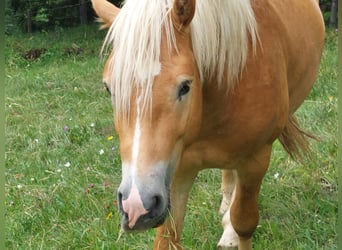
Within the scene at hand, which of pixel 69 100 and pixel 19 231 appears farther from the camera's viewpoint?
pixel 69 100

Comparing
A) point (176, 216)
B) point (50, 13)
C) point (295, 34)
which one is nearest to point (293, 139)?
point (295, 34)

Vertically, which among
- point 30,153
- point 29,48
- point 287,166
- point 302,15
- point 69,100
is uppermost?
point 302,15

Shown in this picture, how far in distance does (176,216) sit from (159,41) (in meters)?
1.08

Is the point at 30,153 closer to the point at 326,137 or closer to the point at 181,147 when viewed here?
the point at 326,137

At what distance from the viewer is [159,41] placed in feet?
5.46

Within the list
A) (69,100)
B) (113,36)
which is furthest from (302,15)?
(69,100)

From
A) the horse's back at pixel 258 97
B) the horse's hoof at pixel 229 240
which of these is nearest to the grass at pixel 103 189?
the horse's hoof at pixel 229 240

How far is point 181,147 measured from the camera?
5.73 feet

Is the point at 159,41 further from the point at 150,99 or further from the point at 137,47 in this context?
the point at 150,99

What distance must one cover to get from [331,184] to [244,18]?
1583 millimetres

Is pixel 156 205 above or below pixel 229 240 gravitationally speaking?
above

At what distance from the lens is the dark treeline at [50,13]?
512 inches

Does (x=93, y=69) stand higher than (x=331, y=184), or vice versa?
(x=331, y=184)

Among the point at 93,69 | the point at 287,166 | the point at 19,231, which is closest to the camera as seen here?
the point at 19,231
